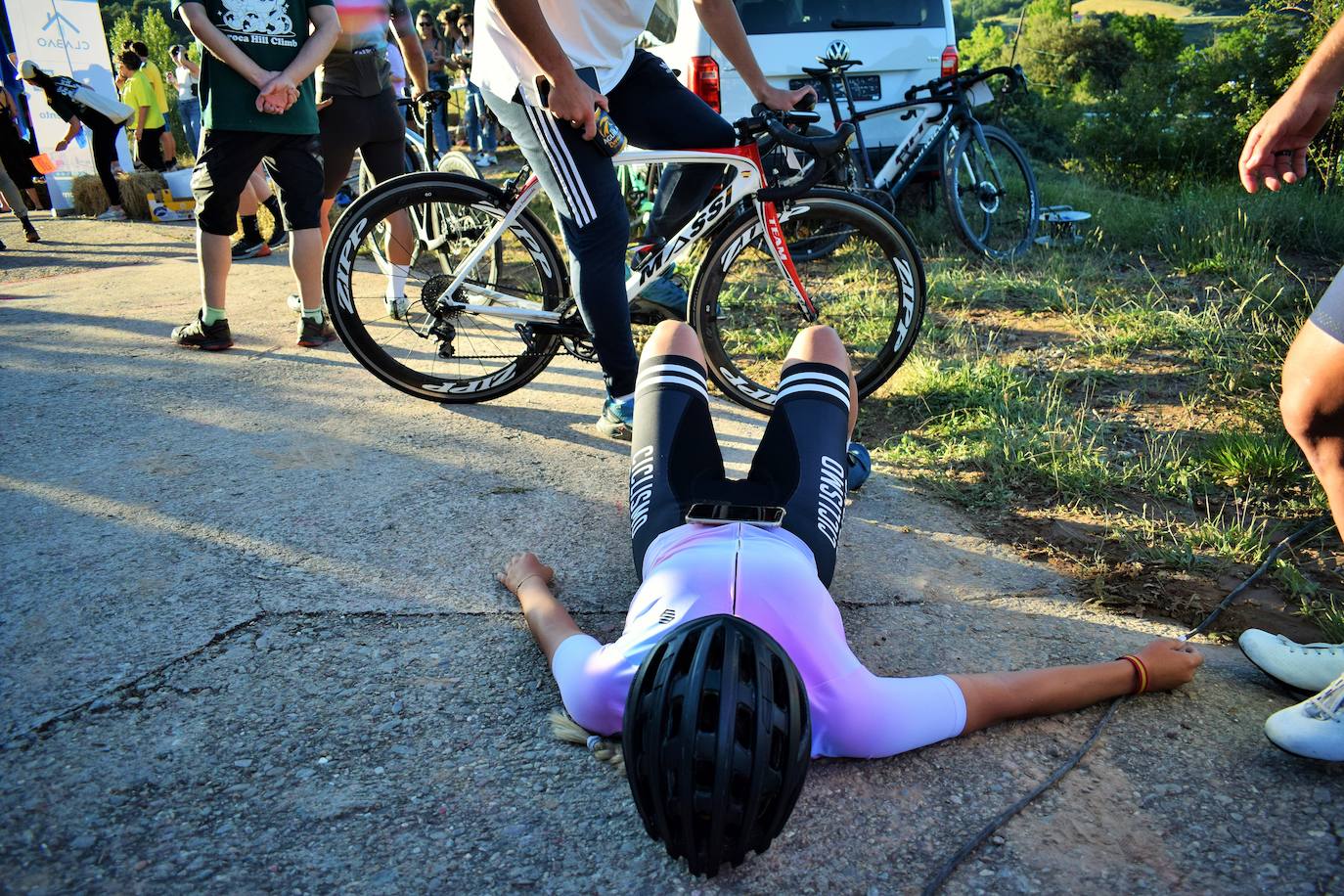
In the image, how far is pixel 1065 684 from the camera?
7.51 ft

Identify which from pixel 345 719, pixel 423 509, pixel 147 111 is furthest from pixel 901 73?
pixel 147 111

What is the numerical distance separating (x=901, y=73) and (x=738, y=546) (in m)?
6.27

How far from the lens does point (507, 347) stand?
4.39 m

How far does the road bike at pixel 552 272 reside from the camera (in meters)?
3.83

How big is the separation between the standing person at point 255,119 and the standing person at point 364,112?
22 centimetres

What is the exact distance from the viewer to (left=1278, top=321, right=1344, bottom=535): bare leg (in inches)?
78.5

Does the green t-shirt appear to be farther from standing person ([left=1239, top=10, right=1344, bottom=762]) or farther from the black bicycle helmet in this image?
standing person ([left=1239, top=10, right=1344, bottom=762])

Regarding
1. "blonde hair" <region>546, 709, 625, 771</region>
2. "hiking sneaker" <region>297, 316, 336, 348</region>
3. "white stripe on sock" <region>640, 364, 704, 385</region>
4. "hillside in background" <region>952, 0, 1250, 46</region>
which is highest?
"hillside in background" <region>952, 0, 1250, 46</region>

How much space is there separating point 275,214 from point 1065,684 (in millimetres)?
5971

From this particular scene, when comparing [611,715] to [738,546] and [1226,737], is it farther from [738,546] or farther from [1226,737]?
[1226,737]

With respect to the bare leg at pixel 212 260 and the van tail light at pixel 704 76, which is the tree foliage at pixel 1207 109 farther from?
the bare leg at pixel 212 260

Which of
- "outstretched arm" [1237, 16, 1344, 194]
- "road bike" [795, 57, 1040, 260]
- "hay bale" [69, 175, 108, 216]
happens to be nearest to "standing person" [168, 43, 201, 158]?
"hay bale" [69, 175, 108, 216]

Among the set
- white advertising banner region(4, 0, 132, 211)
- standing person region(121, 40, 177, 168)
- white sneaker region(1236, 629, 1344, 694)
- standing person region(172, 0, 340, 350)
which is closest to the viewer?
white sneaker region(1236, 629, 1344, 694)

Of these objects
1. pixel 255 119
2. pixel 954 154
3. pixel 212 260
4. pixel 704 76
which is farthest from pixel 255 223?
pixel 954 154
